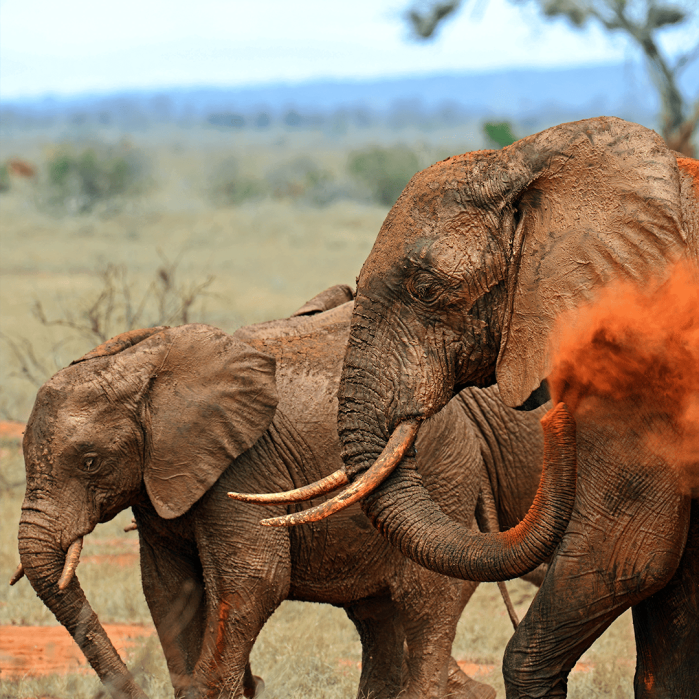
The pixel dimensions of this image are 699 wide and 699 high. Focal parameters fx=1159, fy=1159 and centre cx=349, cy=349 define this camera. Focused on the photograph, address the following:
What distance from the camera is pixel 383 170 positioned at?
38.4 m

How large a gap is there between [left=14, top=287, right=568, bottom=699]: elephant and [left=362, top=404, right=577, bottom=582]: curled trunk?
1242 millimetres

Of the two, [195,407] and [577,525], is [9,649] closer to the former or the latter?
[195,407]

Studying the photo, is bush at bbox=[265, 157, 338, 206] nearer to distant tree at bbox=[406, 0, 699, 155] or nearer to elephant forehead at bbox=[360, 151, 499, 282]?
distant tree at bbox=[406, 0, 699, 155]

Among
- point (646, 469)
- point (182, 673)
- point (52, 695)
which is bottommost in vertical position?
point (52, 695)

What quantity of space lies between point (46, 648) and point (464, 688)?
2300mm

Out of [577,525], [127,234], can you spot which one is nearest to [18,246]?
[127,234]

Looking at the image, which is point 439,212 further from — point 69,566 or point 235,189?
point 235,189

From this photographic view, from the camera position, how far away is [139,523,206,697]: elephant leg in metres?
4.81

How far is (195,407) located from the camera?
4.59 metres

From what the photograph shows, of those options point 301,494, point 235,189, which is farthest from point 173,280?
point 235,189

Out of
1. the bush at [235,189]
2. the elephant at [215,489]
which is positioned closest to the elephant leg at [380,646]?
the elephant at [215,489]

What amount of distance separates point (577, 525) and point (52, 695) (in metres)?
3.12

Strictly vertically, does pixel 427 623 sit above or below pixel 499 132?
above

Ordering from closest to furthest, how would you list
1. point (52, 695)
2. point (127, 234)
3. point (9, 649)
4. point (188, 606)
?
point (188, 606)
point (52, 695)
point (9, 649)
point (127, 234)
